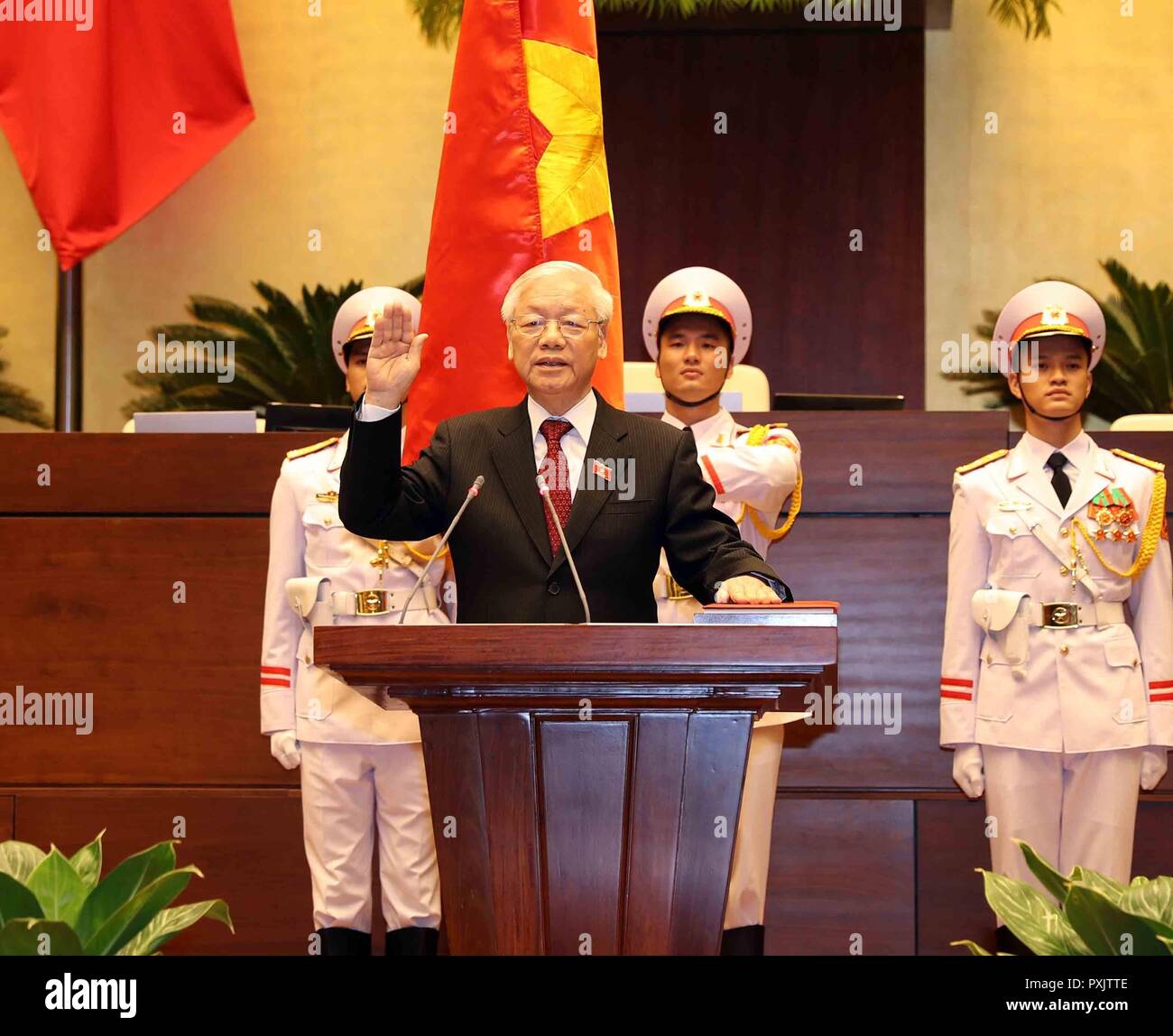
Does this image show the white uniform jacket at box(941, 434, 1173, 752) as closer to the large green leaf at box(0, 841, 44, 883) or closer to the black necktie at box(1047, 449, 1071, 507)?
the black necktie at box(1047, 449, 1071, 507)

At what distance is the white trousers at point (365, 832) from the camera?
3.11m

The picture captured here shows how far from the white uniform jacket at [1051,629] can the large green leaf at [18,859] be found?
2.25 m

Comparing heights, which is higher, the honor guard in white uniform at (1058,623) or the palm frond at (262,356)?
the palm frond at (262,356)

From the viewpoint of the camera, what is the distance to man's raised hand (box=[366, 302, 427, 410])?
2029 mm

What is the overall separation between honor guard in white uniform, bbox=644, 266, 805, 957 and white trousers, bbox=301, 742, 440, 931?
24.6 inches

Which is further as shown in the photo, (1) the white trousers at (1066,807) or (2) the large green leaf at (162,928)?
(1) the white trousers at (1066,807)

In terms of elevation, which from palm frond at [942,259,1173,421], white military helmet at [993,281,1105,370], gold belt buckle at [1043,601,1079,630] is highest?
palm frond at [942,259,1173,421]

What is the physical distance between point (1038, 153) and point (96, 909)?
6517 millimetres

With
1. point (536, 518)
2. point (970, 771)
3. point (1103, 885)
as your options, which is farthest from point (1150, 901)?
point (970, 771)

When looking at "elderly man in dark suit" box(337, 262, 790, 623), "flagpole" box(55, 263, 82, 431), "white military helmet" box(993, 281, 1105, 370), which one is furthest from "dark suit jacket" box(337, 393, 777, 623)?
"flagpole" box(55, 263, 82, 431)

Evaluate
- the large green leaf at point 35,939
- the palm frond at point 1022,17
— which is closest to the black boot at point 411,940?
the large green leaf at point 35,939

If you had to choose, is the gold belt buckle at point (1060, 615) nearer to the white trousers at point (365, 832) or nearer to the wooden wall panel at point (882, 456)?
the wooden wall panel at point (882, 456)

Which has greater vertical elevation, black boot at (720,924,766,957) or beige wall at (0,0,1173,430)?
beige wall at (0,0,1173,430)

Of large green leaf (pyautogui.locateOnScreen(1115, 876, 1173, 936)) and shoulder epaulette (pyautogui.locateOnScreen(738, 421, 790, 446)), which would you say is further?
shoulder epaulette (pyautogui.locateOnScreen(738, 421, 790, 446))
